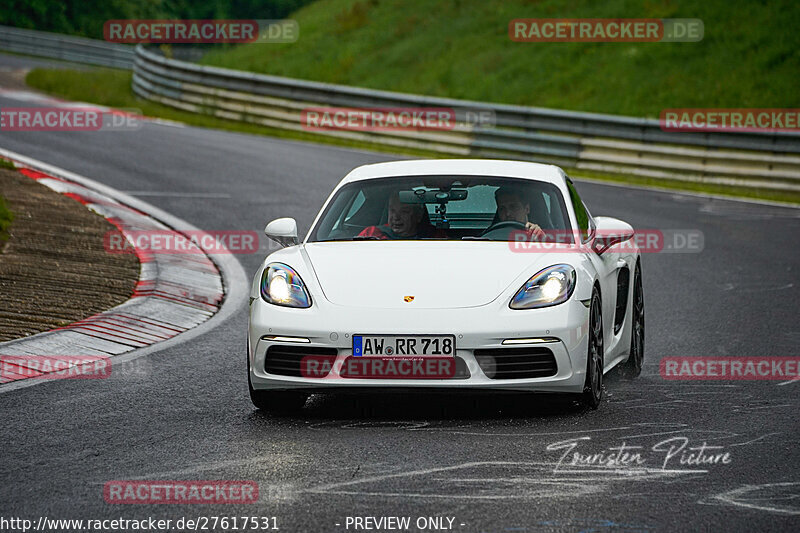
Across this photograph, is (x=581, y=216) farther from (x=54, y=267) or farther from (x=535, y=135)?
(x=535, y=135)

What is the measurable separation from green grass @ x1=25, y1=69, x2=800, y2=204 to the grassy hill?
4352 millimetres

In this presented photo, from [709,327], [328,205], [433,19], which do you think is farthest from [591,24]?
[328,205]

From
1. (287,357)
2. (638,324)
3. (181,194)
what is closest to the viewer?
(287,357)

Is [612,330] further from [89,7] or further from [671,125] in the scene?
[89,7]

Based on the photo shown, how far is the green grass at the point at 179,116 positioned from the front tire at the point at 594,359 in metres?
13.4

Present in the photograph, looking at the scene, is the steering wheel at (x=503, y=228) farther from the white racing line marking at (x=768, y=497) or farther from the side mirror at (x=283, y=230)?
the white racing line marking at (x=768, y=497)

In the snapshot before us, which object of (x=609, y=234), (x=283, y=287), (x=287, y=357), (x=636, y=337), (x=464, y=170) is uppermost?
(x=464, y=170)

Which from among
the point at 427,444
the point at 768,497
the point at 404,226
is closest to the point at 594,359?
the point at 427,444

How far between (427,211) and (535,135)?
1432 cm

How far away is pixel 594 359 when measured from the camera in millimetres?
6809

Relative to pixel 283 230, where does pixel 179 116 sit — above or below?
above

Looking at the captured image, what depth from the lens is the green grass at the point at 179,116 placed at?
20.4 meters

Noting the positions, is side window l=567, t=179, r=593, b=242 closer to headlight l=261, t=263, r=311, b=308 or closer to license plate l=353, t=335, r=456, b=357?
license plate l=353, t=335, r=456, b=357

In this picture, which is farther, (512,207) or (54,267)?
(54,267)
